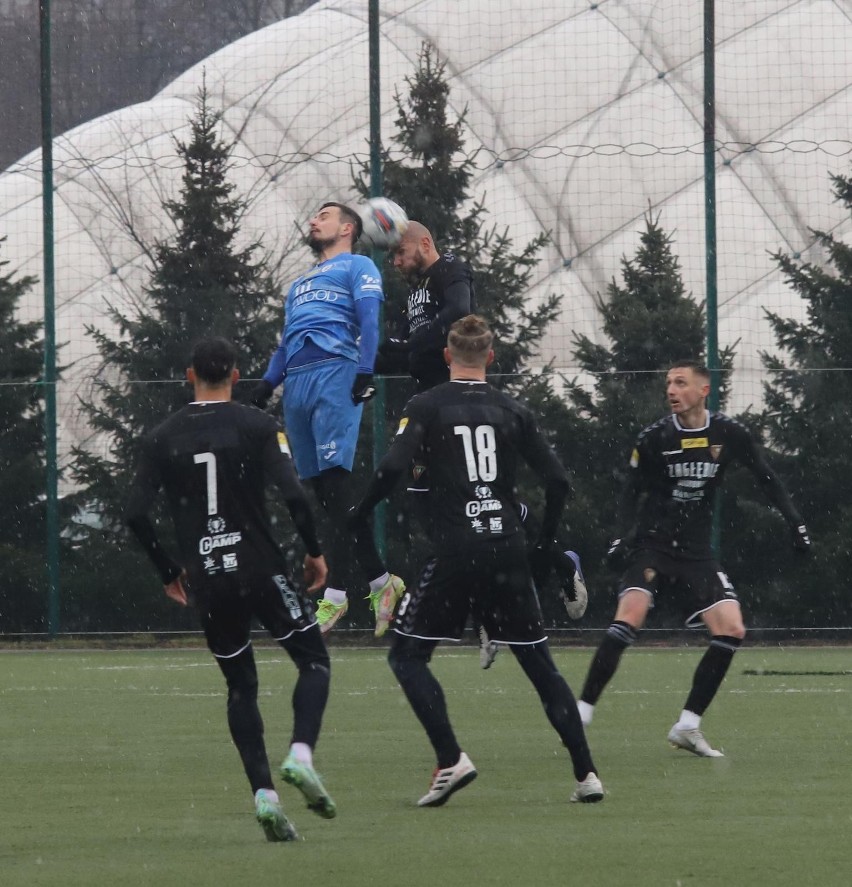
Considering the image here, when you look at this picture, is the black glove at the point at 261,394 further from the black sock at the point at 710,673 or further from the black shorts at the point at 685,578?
the black sock at the point at 710,673

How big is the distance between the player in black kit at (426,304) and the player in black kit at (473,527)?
7.69 ft

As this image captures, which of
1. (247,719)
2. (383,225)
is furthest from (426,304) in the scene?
(247,719)

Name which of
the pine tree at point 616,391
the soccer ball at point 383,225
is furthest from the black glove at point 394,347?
the pine tree at point 616,391

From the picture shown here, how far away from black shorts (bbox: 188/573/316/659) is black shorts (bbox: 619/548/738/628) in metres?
3.20

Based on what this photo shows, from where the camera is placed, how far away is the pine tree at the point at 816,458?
17.2 meters

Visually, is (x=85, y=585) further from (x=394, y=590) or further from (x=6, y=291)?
(x=394, y=590)

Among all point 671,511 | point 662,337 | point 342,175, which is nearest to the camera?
point 671,511

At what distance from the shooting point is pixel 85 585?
17.8m

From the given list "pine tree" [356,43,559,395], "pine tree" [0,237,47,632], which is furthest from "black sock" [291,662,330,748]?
"pine tree" [356,43,559,395]

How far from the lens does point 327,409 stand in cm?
991

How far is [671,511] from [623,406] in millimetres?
8528

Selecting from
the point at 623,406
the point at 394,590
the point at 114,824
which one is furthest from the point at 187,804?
the point at 623,406

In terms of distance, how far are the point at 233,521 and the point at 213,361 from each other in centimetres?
54

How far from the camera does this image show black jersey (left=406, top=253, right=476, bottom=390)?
958cm
